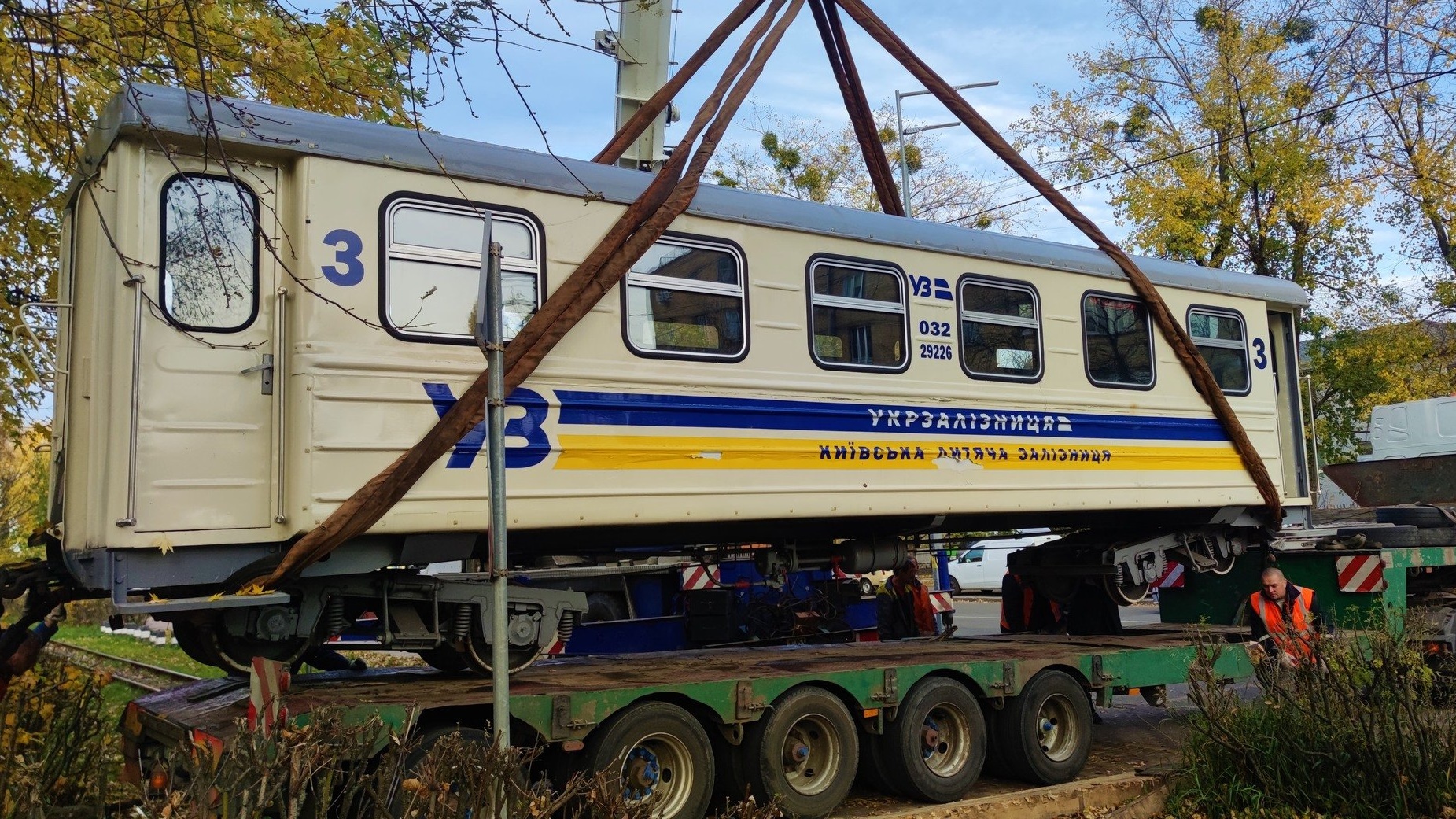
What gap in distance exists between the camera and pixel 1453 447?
41.4 ft

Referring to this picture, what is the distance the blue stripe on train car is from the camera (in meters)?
6.63

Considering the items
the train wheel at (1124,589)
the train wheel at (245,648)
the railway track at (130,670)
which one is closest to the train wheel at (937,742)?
the train wheel at (1124,589)

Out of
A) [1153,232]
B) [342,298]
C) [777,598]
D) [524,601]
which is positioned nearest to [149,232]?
[342,298]

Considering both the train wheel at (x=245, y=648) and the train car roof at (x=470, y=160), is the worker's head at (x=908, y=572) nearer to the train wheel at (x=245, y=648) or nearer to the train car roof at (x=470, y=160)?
the train car roof at (x=470, y=160)

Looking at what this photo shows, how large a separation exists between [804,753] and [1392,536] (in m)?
6.38

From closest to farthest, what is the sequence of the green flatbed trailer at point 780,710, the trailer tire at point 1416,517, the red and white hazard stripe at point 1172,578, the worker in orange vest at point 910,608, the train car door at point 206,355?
the train car door at point 206,355 → the green flatbed trailer at point 780,710 → the trailer tire at point 1416,517 → the red and white hazard stripe at point 1172,578 → the worker in orange vest at point 910,608

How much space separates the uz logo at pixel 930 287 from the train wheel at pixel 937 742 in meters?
2.53

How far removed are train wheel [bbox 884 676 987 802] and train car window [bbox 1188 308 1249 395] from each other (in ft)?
13.2

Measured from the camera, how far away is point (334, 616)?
6.21 meters

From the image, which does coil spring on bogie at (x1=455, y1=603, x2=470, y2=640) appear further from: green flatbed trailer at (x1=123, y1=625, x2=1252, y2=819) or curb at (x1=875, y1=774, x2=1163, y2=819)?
curb at (x1=875, y1=774, x2=1163, y2=819)

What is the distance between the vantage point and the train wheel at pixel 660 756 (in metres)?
6.07

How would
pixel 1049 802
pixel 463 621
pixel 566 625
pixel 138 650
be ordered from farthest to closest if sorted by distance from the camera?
pixel 138 650
pixel 1049 802
pixel 566 625
pixel 463 621

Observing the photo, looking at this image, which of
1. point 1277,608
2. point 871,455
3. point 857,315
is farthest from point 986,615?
point 857,315

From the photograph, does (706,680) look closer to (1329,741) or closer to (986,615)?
(1329,741)
